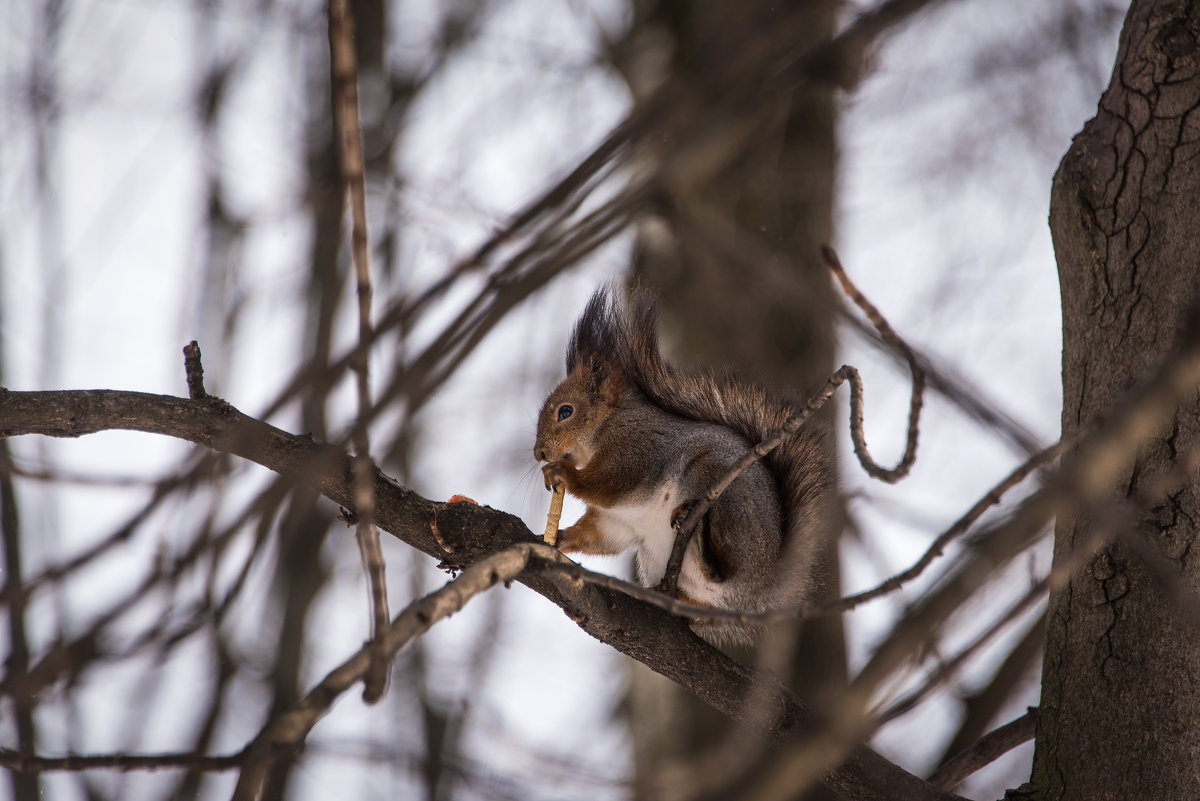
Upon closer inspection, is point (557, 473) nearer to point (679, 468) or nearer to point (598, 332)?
point (679, 468)

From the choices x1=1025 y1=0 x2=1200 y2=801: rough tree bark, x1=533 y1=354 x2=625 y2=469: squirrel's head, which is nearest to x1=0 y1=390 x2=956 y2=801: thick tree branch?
x1=1025 y1=0 x2=1200 y2=801: rough tree bark

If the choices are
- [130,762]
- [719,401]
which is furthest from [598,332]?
[130,762]

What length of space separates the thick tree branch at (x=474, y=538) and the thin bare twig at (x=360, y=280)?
444 millimetres

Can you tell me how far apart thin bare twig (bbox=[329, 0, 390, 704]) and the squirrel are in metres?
1.03

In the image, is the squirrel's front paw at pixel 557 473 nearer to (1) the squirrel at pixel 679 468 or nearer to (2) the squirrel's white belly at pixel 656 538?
(1) the squirrel at pixel 679 468

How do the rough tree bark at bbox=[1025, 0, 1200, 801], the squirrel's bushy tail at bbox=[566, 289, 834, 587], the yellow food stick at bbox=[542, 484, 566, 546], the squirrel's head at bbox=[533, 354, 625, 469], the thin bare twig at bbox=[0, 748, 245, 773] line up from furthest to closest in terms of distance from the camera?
1. the squirrel's head at bbox=[533, 354, 625, 469]
2. the squirrel's bushy tail at bbox=[566, 289, 834, 587]
3. the yellow food stick at bbox=[542, 484, 566, 546]
4. the rough tree bark at bbox=[1025, 0, 1200, 801]
5. the thin bare twig at bbox=[0, 748, 245, 773]

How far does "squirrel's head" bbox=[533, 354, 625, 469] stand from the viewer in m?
2.09

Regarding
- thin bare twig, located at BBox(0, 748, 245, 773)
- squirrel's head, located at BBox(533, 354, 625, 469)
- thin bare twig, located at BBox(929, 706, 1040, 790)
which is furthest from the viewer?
squirrel's head, located at BBox(533, 354, 625, 469)

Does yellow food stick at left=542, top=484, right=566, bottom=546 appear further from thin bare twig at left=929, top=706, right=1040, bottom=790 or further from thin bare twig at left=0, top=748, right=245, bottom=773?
thin bare twig at left=0, top=748, right=245, bottom=773

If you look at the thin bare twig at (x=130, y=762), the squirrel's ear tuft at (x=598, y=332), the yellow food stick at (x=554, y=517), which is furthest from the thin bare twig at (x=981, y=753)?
the thin bare twig at (x=130, y=762)

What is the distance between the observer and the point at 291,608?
2.70 metres

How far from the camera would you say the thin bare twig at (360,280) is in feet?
1.91

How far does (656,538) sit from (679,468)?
16cm

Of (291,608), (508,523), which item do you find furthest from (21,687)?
(291,608)
